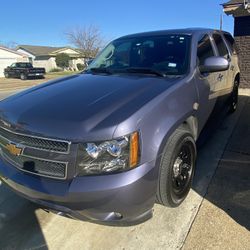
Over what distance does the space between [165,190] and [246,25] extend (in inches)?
317

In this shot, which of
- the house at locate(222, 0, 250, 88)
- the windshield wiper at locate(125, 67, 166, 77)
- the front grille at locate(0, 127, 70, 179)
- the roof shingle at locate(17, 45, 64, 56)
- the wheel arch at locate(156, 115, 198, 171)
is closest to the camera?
the front grille at locate(0, 127, 70, 179)

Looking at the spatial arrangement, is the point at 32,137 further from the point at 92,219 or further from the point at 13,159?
the point at 92,219

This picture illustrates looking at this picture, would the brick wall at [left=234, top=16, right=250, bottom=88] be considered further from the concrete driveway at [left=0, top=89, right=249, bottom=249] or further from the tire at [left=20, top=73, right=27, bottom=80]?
the tire at [left=20, top=73, right=27, bottom=80]

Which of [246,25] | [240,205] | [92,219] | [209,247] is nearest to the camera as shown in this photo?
[92,219]

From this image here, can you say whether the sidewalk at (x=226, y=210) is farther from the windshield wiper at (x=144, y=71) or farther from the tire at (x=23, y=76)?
the tire at (x=23, y=76)

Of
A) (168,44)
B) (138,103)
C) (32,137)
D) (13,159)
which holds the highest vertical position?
(168,44)

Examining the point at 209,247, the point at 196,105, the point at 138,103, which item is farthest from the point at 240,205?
the point at 138,103

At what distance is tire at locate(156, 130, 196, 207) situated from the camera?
8.75 feet

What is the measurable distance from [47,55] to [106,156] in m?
52.6

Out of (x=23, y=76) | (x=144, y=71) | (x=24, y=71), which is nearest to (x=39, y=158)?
(x=144, y=71)

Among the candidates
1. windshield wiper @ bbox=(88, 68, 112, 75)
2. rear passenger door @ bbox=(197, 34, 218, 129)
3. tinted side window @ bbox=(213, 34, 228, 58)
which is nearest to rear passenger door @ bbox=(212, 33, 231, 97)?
tinted side window @ bbox=(213, 34, 228, 58)

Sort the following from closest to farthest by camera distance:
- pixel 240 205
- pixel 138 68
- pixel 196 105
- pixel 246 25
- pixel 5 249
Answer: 1. pixel 5 249
2. pixel 240 205
3. pixel 196 105
4. pixel 138 68
5. pixel 246 25

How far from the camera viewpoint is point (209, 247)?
255 cm

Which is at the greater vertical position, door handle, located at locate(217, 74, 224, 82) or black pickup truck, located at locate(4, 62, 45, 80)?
door handle, located at locate(217, 74, 224, 82)
